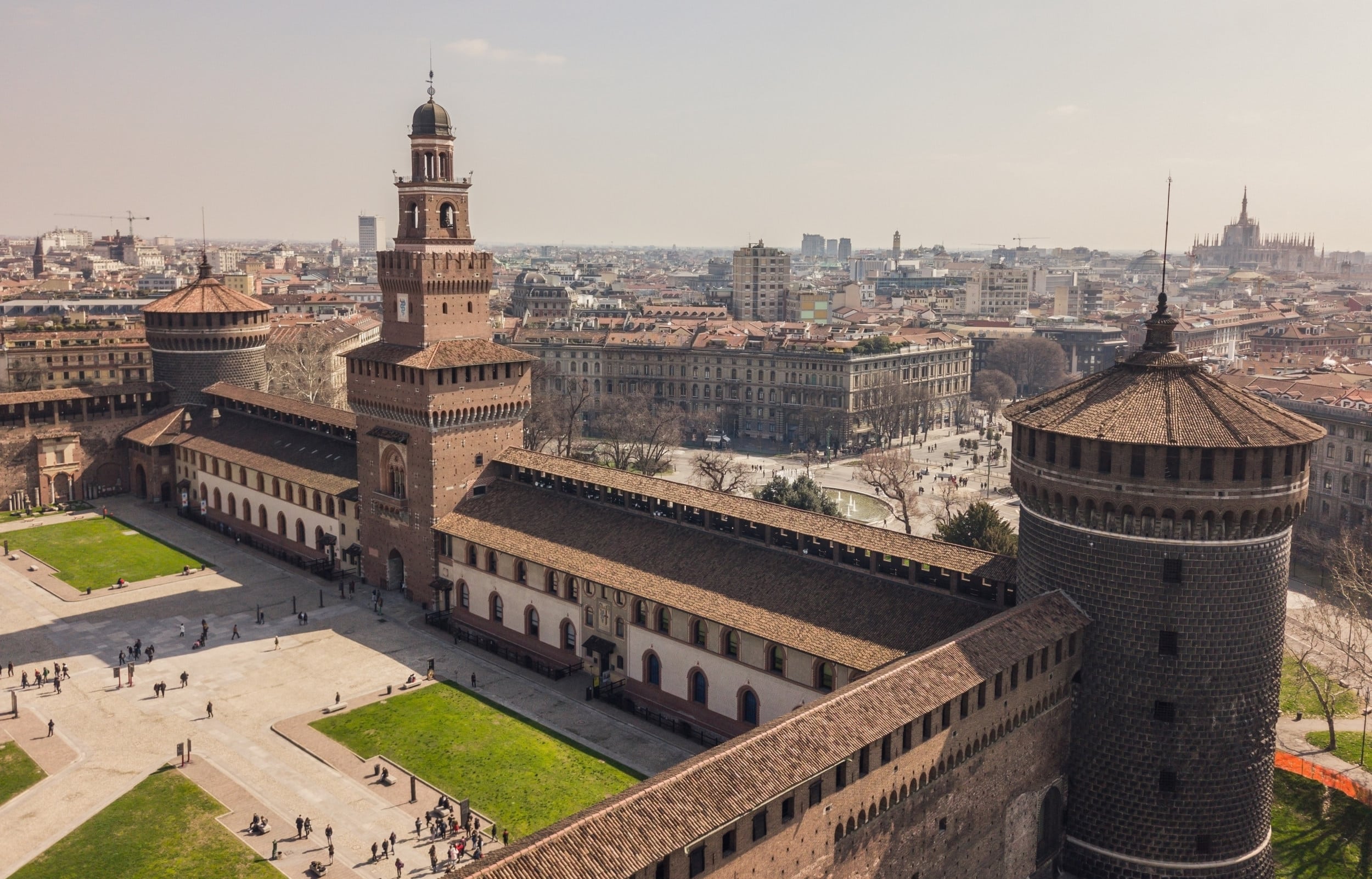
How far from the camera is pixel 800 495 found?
88562 millimetres

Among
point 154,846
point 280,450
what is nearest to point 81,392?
point 280,450

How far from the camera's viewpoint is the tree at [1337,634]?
55969 mm

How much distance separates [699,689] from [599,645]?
6.65m

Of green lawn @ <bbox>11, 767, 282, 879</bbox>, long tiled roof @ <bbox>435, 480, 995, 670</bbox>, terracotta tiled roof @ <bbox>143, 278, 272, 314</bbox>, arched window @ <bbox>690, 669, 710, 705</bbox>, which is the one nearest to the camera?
green lawn @ <bbox>11, 767, 282, 879</bbox>

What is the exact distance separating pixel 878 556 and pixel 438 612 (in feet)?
99.5

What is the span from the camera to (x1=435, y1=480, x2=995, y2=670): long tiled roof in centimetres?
4534

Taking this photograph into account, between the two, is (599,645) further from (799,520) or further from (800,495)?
(800,495)

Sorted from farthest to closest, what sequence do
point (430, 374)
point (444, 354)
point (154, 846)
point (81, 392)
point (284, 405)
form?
point (81, 392)
point (284, 405)
point (444, 354)
point (430, 374)
point (154, 846)

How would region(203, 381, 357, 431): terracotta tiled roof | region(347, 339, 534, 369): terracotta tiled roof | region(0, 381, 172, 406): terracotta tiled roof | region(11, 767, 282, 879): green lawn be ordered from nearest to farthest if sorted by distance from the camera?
region(11, 767, 282, 879): green lawn
region(347, 339, 534, 369): terracotta tiled roof
region(203, 381, 357, 431): terracotta tiled roof
region(0, 381, 172, 406): terracotta tiled roof

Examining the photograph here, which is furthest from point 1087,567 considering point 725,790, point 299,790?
point 299,790

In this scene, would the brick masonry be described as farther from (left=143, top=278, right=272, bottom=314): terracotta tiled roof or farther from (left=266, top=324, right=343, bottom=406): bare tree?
(left=266, top=324, right=343, bottom=406): bare tree

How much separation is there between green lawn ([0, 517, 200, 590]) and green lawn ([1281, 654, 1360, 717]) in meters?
69.4

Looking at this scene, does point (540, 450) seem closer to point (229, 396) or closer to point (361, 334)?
point (229, 396)

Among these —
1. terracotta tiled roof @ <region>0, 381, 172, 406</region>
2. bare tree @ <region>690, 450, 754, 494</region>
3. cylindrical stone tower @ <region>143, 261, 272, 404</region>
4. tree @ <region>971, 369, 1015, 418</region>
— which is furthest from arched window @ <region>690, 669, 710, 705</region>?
tree @ <region>971, 369, 1015, 418</region>
